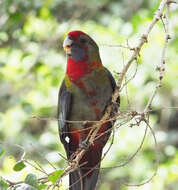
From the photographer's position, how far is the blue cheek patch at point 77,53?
11.7 ft

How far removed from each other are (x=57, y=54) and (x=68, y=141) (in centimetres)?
267

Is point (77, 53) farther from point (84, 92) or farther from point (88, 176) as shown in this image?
point (88, 176)

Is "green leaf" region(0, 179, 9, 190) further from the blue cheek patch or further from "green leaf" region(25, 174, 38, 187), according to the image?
the blue cheek patch

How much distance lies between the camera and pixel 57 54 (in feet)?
20.7

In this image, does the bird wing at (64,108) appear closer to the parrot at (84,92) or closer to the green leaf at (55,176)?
the parrot at (84,92)

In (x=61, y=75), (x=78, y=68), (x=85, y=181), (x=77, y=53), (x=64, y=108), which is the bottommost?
(x=85, y=181)

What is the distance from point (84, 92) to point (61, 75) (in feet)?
7.24

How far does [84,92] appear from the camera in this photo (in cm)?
354

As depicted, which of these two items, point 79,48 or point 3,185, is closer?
point 3,185

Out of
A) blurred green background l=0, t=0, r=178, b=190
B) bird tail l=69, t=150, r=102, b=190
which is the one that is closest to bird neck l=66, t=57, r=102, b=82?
bird tail l=69, t=150, r=102, b=190

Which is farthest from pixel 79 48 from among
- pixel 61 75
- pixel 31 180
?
pixel 61 75

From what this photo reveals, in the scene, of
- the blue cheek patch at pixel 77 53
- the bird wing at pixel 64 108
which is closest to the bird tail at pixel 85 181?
the bird wing at pixel 64 108

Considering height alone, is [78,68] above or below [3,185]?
above

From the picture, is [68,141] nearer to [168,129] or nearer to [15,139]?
[15,139]
